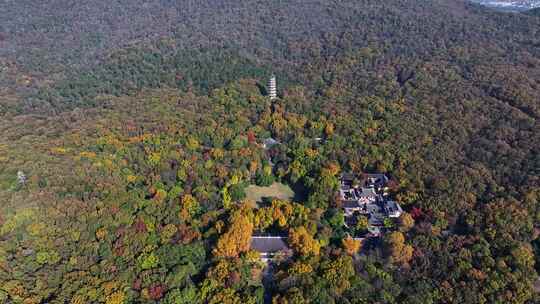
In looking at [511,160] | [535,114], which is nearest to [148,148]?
[511,160]

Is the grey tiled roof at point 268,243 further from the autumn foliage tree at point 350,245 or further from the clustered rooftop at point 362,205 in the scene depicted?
the autumn foliage tree at point 350,245

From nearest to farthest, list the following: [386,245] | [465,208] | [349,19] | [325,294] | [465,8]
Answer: [325,294] → [386,245] → [465,208] → [349,19] → [465,8]

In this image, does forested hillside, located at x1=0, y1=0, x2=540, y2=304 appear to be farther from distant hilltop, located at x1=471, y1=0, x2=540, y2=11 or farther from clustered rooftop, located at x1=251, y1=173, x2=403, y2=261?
distant hilltop, located at x1=471, y1=0, x2=540, y2=11

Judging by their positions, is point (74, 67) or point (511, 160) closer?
point (511, 160)

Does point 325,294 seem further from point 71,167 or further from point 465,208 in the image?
point 71,167

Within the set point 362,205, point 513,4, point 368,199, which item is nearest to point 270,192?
point 362,205

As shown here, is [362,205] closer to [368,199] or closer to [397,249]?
[368,199]

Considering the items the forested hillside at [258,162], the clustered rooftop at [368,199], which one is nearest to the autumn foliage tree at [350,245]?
the forested hillside at [258,162]
